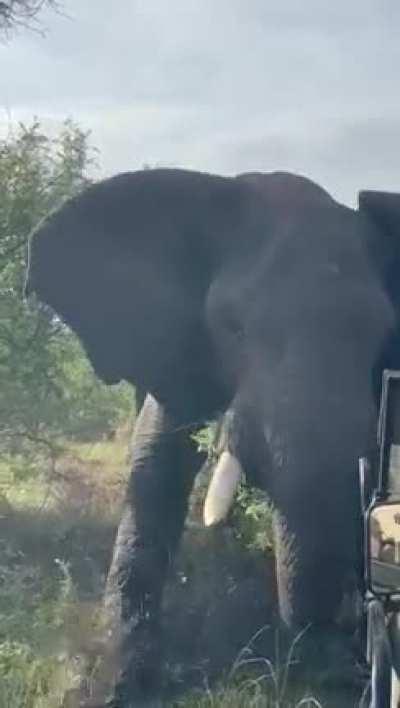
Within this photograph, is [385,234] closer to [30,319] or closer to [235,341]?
[235,341]

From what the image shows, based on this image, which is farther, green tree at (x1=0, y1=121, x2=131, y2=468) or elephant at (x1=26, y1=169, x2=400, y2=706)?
green tree at (x1=0, y1=121, x2=131, y2=468)

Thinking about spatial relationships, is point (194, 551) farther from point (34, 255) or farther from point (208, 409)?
point (34, 255)

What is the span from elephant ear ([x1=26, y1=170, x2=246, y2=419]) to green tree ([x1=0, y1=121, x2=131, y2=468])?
2046mm

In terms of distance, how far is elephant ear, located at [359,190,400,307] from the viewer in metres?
7.45

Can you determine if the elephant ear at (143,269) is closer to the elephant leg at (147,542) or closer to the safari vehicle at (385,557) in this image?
the elephant leg at (147,542)

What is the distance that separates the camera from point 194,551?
9062 mm

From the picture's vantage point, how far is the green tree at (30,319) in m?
10.4

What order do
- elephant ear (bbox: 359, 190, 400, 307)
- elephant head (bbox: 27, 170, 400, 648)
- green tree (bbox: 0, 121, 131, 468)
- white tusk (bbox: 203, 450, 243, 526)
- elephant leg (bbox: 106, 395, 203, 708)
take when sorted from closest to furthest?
elephant head (bbox: 27, 170, 400, 648)
white tusk (bbox: 203, 450, 243, 526)
elephant ear (bbox: 359, 190, 400, 307)
elephant leg (bbox: 106, 395, 203, 708)
green tree (bbox: 0, 121, 131, 468)

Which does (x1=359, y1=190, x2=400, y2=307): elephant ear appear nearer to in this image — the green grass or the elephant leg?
the elephant leg

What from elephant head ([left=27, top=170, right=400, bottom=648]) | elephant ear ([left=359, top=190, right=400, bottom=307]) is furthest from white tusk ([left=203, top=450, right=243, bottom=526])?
elephant ear ([left=359, top=190, right=400, bottom=307])

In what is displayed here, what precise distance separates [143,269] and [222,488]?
4.35ft

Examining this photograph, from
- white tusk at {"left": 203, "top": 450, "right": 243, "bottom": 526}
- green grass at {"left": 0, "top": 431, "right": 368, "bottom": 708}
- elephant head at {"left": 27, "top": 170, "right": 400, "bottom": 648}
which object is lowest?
green grass at {"left": 0, "top": 431, "right": 368, "bottom": 708}

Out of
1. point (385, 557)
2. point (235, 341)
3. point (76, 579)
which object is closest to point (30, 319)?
point (76, 579)

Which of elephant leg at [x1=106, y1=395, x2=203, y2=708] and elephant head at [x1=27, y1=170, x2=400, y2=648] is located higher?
elephant head at [x1=27, y1=170, x2=400, y2=648]
